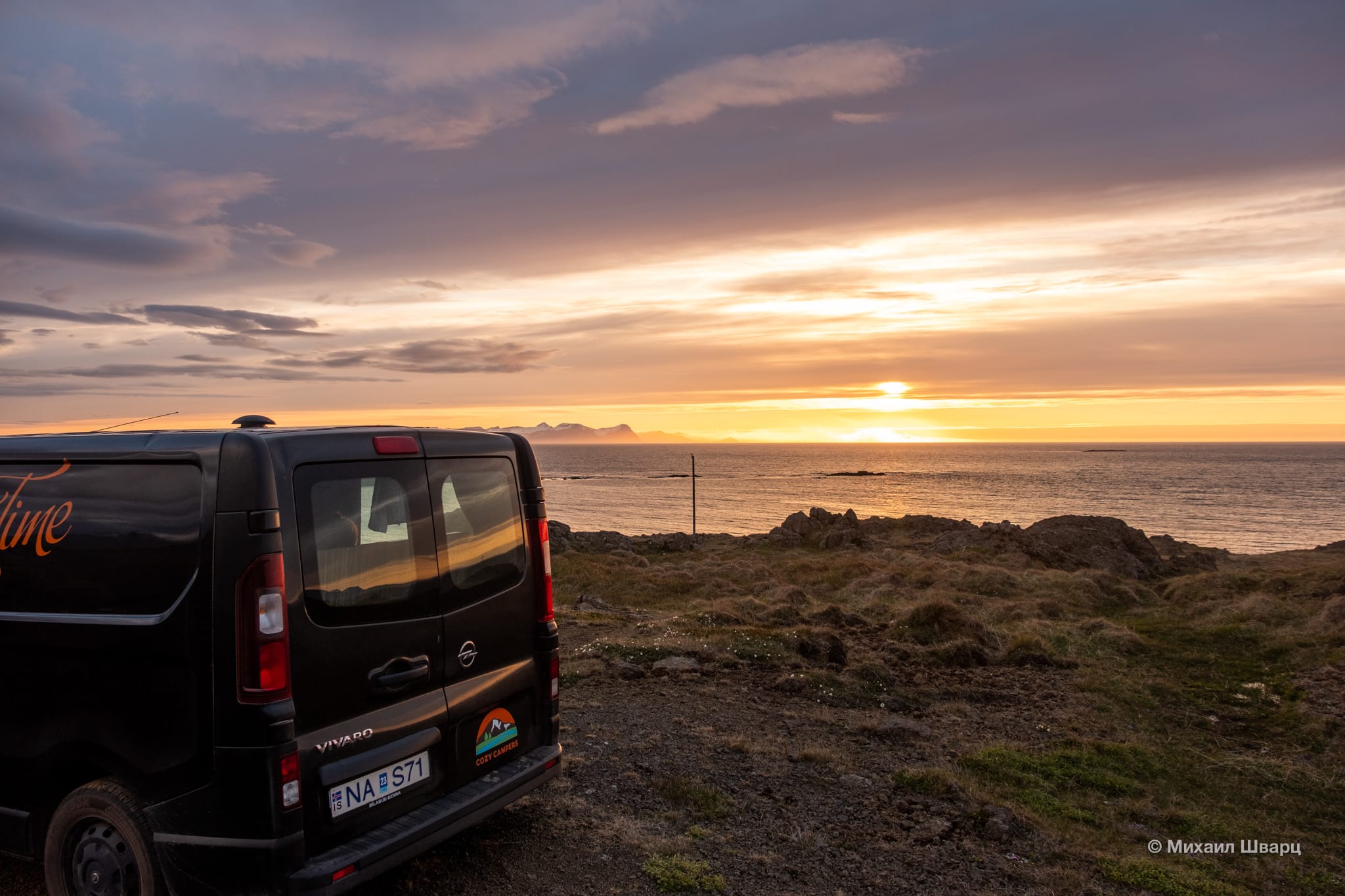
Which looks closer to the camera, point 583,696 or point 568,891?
point 568,891

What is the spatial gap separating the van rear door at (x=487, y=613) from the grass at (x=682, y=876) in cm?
96

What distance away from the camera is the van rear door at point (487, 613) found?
4.33 metres

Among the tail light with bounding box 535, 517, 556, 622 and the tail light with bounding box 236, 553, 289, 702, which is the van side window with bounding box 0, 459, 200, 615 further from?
the tail light with bounding box 535, 517, 556, 622

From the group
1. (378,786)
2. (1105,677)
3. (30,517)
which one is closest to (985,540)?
(1105,677)

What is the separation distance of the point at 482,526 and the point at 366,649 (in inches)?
38.6

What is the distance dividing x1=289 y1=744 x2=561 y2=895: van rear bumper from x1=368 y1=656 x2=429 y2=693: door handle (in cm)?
64

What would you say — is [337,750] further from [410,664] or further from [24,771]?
[24,771]

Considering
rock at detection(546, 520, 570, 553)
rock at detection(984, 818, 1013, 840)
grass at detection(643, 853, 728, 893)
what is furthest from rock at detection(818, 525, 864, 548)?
grass at detection(643, 853, 728, 893)

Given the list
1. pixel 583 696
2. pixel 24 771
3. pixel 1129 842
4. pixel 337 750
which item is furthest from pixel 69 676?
pixel 1129 842

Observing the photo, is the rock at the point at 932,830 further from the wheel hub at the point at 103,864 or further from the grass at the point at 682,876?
the wheel hub at the point at 103,864

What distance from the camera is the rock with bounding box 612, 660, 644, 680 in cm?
928

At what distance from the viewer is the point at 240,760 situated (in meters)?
3.43

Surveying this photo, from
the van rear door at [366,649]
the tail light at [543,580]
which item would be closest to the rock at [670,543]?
the tail light at [543,580]

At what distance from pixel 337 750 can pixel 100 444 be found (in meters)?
1.91
